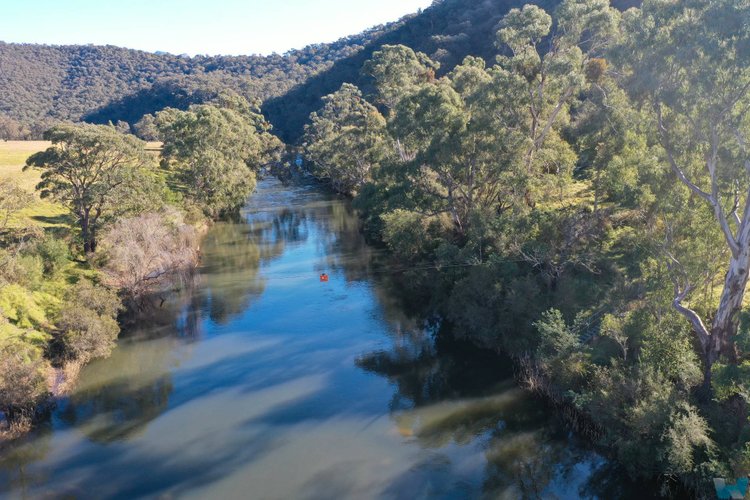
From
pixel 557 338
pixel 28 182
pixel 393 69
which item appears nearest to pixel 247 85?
pixel 393 69

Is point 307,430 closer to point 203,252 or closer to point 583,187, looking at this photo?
point 583,187

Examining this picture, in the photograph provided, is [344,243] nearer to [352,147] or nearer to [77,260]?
[352,147]

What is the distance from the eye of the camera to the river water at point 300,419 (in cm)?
2041

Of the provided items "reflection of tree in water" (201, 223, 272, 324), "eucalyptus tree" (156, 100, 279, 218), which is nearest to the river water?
"reflection of tree in water" (201, 223, 272, 324)

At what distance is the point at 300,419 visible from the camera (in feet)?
80.9

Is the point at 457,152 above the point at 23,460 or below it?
above

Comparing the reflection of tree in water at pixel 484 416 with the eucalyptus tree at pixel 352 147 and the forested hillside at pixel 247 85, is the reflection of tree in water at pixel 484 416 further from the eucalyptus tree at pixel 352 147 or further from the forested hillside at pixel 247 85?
the forested hillside at pixel 247 85

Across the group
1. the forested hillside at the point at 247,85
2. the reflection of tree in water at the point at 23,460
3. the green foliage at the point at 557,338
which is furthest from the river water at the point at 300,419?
the forested hillside at the point at 247,85

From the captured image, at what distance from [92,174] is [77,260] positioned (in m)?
6.60

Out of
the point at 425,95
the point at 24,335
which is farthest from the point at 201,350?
the point at 425,95

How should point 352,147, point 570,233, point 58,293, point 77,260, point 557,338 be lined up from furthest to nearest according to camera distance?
point 352,147 < point 77,260 < point 58,293 < point 570,233 < point 557,338

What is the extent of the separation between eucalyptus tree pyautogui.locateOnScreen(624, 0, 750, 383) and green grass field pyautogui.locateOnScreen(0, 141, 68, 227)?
33679 mm

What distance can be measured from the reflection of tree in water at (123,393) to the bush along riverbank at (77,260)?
3.43 ft

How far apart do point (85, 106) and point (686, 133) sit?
191 meters
